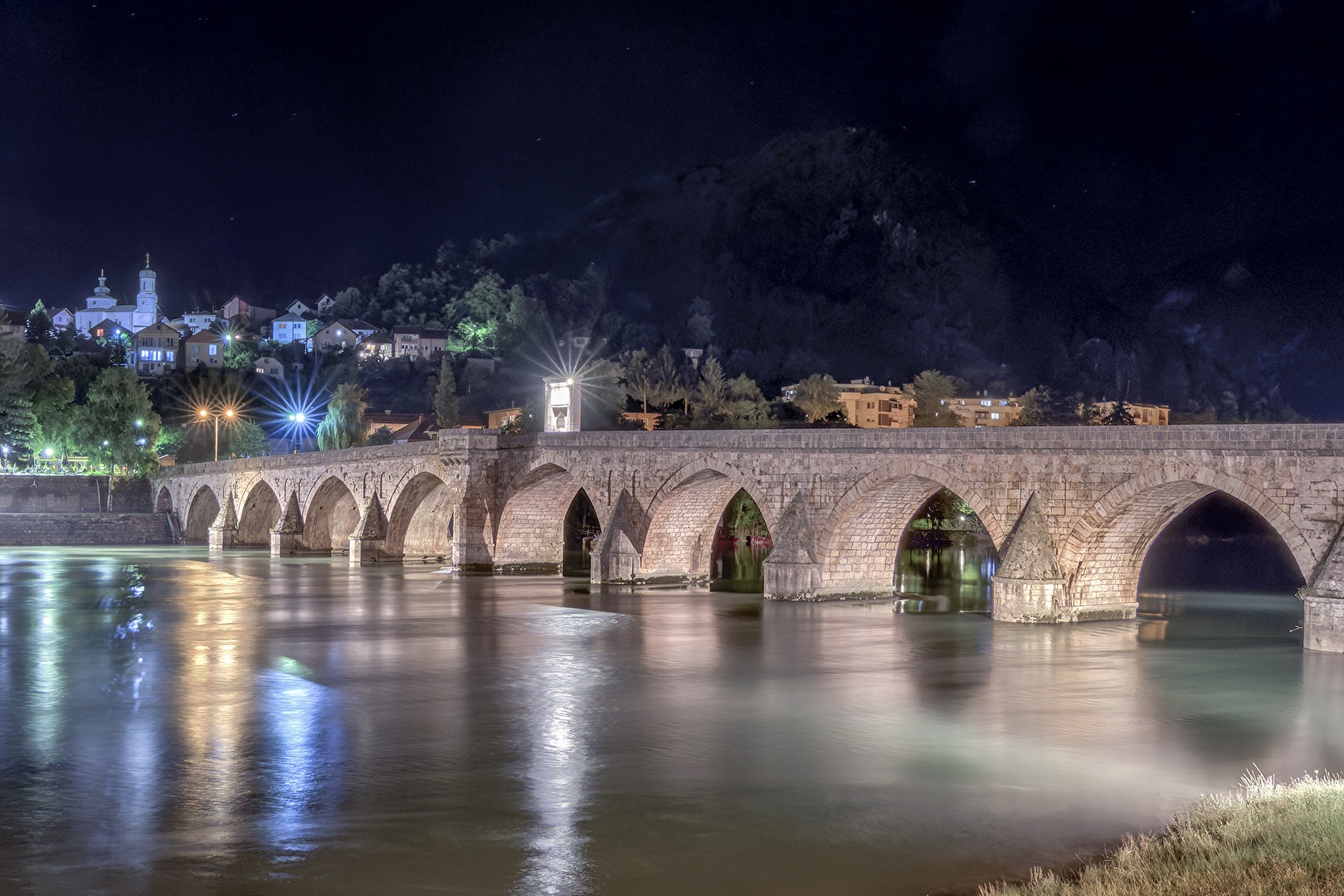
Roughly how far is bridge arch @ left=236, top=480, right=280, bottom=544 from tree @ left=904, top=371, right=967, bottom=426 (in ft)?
170

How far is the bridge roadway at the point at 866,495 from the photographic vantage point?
925 inches

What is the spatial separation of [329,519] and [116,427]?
35.0 metres

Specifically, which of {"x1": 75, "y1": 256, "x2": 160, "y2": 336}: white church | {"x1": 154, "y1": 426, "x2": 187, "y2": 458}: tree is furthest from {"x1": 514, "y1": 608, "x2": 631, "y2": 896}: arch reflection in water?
{"x1": 75, "y1": 256, "x2": 160, "y2": 336}: white church

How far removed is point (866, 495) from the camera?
103ft

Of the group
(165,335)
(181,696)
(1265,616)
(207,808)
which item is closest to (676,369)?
(165,335)

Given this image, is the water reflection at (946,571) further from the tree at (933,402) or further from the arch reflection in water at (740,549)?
the tree at (933,402)

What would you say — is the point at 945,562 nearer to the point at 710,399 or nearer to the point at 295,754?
the point at 710,399

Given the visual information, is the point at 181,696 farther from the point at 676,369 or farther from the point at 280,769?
the point at 676,369

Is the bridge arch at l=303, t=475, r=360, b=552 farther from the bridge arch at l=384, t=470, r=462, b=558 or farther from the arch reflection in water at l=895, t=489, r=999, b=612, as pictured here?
the arch reflection in water at l=895, t=489, r=999, b=612

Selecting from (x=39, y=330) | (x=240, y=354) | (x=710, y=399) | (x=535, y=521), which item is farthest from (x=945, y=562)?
(x=39, y=330)

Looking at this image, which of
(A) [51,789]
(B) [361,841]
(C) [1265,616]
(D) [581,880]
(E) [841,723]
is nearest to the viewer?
(D) [581,880]

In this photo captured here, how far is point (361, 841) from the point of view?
1193 centimetres

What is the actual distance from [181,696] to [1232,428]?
67.4 ft

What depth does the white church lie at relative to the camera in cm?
15975
